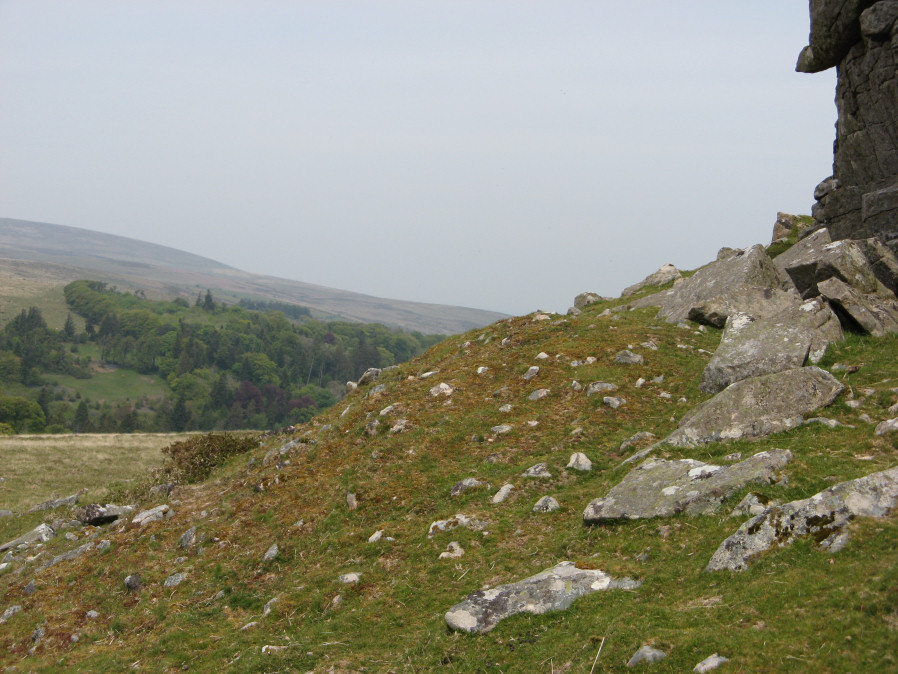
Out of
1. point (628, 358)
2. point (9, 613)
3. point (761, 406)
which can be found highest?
point (628, 358)

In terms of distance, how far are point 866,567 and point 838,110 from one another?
26694mm

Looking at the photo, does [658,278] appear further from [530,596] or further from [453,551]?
[530,596]

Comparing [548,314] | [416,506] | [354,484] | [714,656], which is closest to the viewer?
[714,656]

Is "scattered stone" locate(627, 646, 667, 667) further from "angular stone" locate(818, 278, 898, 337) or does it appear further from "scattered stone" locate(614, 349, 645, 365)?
"angular stone" locate(818, 278, 898, 337)

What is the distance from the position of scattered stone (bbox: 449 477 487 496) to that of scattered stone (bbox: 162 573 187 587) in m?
7.32

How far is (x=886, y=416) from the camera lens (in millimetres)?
14320

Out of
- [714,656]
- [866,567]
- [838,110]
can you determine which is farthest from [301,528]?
[838,110]

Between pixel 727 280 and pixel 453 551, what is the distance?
19.7 metres

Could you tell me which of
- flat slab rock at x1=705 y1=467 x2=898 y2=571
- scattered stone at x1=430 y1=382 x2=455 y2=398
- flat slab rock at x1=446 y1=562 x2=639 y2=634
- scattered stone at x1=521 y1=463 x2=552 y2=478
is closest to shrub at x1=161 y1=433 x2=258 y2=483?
scattered stone at x1=430 y1=382 x2=455 y2=398

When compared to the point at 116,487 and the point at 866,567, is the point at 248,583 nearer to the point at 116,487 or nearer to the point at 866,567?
the point at 866,567

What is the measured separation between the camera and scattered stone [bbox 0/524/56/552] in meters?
22.5

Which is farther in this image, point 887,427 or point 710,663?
point 887,427

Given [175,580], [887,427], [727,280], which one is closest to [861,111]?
[727,280]

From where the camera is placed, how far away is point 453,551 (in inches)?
559
